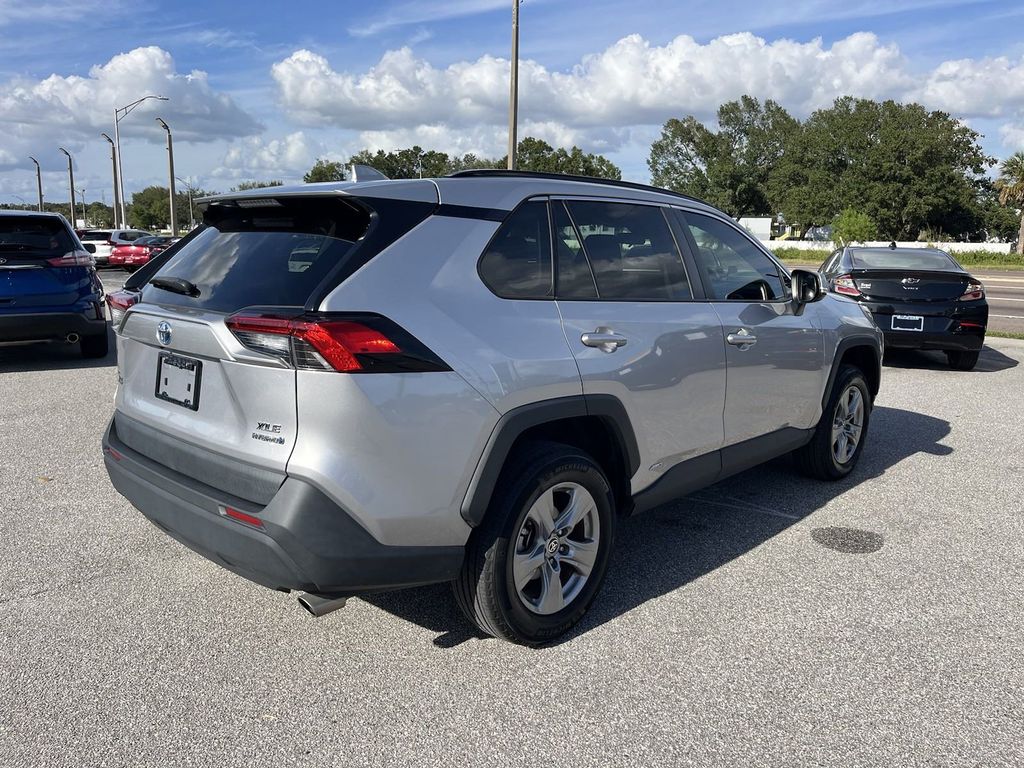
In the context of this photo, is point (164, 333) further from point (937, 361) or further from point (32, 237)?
point (937, 361)

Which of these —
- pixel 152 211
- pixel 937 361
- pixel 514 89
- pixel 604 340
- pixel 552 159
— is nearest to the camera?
pixel 604 340

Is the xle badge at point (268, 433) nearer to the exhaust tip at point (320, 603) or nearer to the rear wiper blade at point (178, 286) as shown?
the exhaust tip at point (320, 603)

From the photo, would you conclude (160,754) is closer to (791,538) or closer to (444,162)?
(791,538)

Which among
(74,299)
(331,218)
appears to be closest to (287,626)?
(331,218)

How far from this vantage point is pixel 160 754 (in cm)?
248

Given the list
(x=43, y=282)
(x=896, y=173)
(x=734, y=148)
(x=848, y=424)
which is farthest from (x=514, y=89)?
(x=734, y=148)

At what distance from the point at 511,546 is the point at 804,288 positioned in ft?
→ 8.38

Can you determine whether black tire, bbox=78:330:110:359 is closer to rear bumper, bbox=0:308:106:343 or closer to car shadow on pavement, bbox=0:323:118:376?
car shadow on pavement, bbox=0:323:118:376

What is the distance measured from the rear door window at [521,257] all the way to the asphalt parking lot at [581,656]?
1.36 meters

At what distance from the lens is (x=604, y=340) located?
10.6ft

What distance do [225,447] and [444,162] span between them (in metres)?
60.9

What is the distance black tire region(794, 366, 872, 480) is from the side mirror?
2.17 feet

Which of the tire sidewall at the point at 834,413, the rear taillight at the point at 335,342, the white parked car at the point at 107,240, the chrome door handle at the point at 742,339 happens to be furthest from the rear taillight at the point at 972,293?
the white parked car at the point at 107,240

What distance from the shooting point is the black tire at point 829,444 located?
4992 mm
